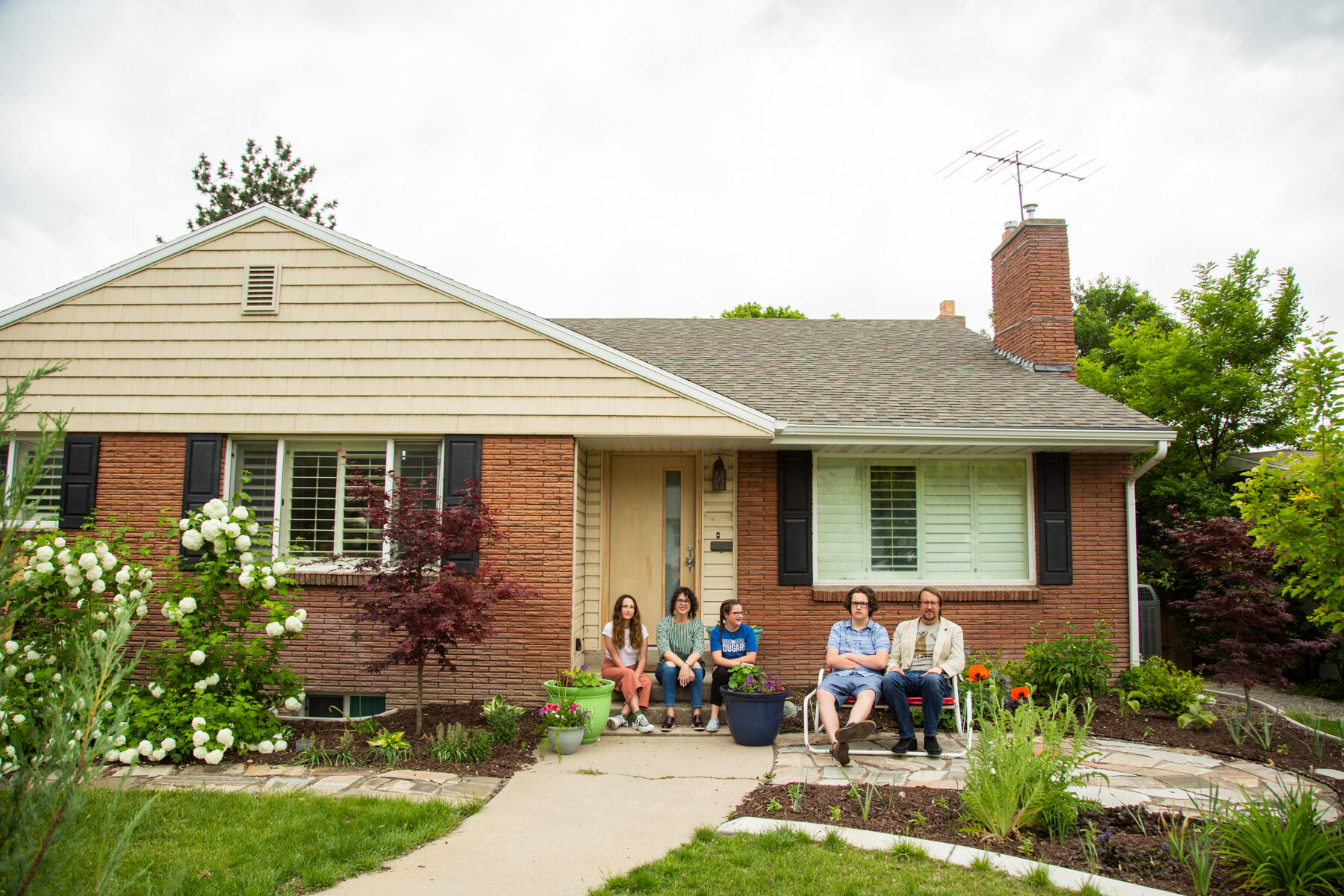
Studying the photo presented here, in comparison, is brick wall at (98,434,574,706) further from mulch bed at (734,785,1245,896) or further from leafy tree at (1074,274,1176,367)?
leafy tree at (1074,274,1176,367)

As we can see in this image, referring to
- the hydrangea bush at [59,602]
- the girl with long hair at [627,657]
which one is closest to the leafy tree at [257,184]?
the hydrangea bush at [59,602]

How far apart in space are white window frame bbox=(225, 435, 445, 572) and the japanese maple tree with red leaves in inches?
42.1

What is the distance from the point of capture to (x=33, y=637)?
557cm

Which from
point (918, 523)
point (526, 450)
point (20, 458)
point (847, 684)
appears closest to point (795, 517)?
point (918, 523)

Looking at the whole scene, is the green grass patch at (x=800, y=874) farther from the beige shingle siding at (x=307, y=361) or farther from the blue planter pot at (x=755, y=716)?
the beige shingle siding at (x=307, y=361)

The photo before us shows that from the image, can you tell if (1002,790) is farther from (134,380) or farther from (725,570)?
(134,380)

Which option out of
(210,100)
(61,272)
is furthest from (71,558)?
(61,272)

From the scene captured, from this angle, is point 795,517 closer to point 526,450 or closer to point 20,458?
point 526,450

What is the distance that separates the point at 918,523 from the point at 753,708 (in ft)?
10.6

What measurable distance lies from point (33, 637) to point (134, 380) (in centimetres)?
273

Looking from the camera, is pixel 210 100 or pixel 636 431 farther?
pixel 210 100

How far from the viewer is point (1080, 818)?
14.1ft

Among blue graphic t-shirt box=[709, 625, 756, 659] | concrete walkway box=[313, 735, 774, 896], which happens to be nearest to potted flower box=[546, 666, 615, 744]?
concrete walkway box=[313, 735, 774, 896]

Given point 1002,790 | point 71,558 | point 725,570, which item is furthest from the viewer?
point 725,570
